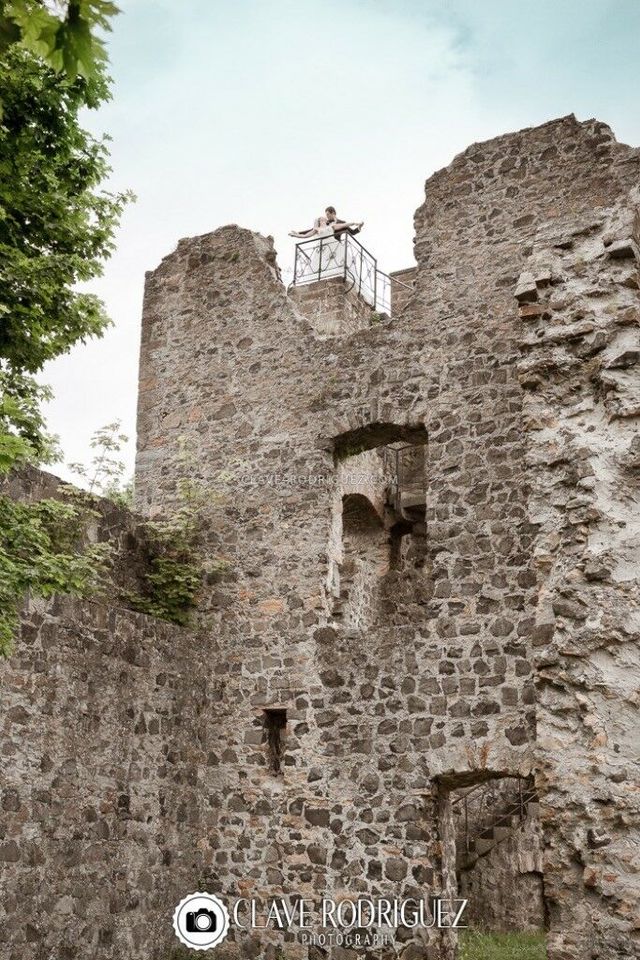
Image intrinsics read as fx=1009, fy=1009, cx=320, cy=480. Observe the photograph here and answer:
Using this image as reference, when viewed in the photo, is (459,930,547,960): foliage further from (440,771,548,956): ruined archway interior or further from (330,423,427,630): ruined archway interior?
(330,423,427,630): ruined archway interior

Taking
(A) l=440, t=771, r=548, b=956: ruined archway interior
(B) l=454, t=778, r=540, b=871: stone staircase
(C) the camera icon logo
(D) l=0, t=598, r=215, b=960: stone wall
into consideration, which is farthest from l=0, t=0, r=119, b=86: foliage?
(B) l=454, t=778, r=540, b=871: stone staircase

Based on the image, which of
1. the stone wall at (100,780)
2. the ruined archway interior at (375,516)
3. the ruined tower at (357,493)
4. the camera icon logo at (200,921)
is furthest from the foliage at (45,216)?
the camera icon logo at (200,921)

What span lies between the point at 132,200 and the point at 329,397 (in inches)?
149

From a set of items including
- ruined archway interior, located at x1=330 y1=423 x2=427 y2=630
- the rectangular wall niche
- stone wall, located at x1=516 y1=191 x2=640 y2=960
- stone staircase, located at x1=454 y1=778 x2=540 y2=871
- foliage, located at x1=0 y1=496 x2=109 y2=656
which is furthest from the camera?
stone staircase, located at x1=454 y1=778 x2=540 y2=871

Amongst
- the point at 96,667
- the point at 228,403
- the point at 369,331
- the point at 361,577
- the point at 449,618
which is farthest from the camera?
the point at 361,577

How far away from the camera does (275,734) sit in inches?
397

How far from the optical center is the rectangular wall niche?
9969 millimetres

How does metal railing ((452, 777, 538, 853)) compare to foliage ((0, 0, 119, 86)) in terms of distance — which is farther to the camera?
metal railing ((452, 777, 538, 853))

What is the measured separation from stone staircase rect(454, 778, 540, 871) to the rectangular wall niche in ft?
8.21

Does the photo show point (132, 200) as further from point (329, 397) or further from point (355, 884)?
point (355, 884)

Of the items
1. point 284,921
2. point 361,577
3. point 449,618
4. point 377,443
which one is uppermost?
point 377,443

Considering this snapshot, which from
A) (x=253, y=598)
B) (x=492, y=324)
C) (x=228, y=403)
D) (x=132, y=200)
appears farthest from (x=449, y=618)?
(x=132, y=200)

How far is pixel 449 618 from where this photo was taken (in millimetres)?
9219

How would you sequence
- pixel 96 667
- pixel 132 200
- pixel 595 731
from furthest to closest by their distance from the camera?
pixel 96 667
pixel 132 200
pixel 595 731
